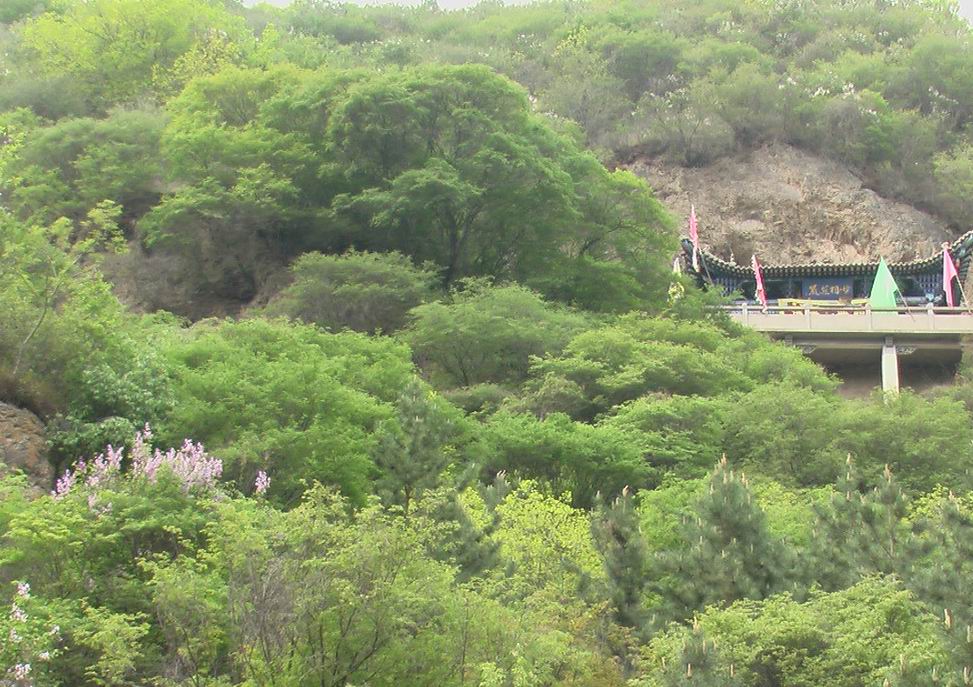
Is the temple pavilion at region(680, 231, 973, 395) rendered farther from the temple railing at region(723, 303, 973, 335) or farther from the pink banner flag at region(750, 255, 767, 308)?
the pink banner flag at region(750, 255, 767, 308)

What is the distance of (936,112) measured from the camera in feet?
182

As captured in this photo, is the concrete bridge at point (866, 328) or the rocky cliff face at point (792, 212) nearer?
the concrete bridge at point (866, 328)

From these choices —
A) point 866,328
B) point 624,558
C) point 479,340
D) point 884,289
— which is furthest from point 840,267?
point 624,558

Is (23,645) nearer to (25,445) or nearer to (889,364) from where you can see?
(25,445)

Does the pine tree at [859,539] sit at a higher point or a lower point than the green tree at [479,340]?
higher

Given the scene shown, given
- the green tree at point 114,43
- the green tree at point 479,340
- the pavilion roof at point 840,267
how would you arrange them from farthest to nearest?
the green tree at point 114,43, the pavilion roof at point 840,267, the green tree at point 479,340

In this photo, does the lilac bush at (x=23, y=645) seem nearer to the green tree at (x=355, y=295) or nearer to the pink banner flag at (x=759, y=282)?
the green tree at (x=355, y=295)

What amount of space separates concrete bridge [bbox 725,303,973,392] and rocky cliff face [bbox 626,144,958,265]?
11529mm

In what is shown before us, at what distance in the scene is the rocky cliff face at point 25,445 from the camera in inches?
653

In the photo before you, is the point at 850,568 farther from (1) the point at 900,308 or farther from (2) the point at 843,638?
(1) the point at 900,308

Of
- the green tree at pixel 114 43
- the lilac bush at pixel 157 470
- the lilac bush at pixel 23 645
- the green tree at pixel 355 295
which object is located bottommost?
the green tree at pixel 355 295

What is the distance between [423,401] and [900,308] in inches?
950

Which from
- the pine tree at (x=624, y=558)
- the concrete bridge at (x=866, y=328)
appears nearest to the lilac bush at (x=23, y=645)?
the pine tree at (x=624, y=558)

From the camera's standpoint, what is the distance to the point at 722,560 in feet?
48.2
